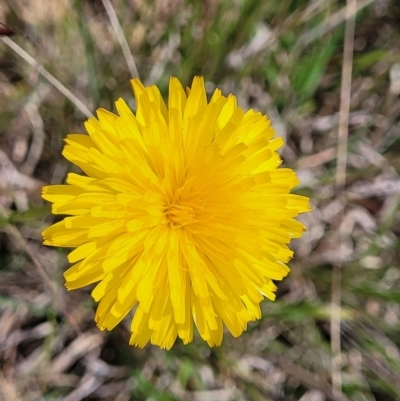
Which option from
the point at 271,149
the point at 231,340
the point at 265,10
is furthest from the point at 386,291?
the point at 265,10

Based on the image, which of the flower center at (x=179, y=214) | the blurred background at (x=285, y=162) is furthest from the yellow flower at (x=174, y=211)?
the blurred background at (x=285, y=162)

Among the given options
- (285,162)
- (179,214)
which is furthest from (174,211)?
(285,162)

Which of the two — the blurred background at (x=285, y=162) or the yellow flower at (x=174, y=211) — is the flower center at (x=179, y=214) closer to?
the yellow flower at (x=174, y=211)

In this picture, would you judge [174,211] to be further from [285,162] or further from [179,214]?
[285,162]

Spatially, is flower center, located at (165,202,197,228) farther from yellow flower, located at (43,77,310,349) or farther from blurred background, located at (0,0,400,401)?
blurred background, located at (0,0,400,401)

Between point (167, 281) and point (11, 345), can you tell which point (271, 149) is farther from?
point (11, 345)

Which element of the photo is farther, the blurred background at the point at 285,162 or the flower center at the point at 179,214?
the blurred background at the point at 285,162
